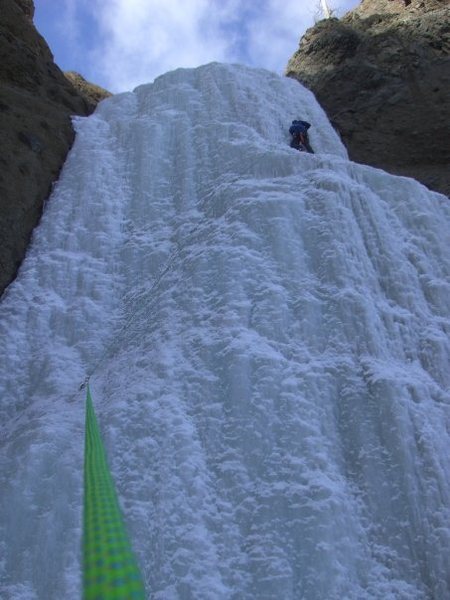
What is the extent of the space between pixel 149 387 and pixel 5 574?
1.64 meters

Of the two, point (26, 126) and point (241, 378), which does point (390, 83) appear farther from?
point (241, 378)

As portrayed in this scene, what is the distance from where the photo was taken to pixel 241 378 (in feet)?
15.3

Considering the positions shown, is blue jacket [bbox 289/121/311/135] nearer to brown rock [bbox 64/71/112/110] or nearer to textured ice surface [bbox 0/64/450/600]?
textured ice surface [bbox 0/64/450/600]

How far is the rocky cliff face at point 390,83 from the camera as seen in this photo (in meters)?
10.3

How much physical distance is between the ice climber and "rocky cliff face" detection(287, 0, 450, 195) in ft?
5.66

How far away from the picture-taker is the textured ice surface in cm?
376

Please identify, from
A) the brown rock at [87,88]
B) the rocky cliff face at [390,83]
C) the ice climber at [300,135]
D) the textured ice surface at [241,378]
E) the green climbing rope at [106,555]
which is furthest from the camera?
the brown rock at [87,88]

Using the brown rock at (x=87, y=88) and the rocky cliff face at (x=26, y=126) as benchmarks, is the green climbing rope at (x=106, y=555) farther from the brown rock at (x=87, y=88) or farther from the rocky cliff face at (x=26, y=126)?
the brown rock at (x=87, y=88)

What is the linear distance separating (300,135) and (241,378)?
527cm

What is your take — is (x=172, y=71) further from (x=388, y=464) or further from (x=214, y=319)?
(x=388, y=464)

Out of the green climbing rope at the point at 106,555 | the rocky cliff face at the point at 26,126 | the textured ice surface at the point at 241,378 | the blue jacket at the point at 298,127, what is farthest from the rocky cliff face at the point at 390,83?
the green climbing rope at the point at 106,555

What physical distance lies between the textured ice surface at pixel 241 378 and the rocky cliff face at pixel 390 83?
3.72 meters

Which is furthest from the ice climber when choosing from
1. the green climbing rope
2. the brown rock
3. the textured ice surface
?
the green climbing rope

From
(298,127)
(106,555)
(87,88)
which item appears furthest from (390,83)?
(106,555)
